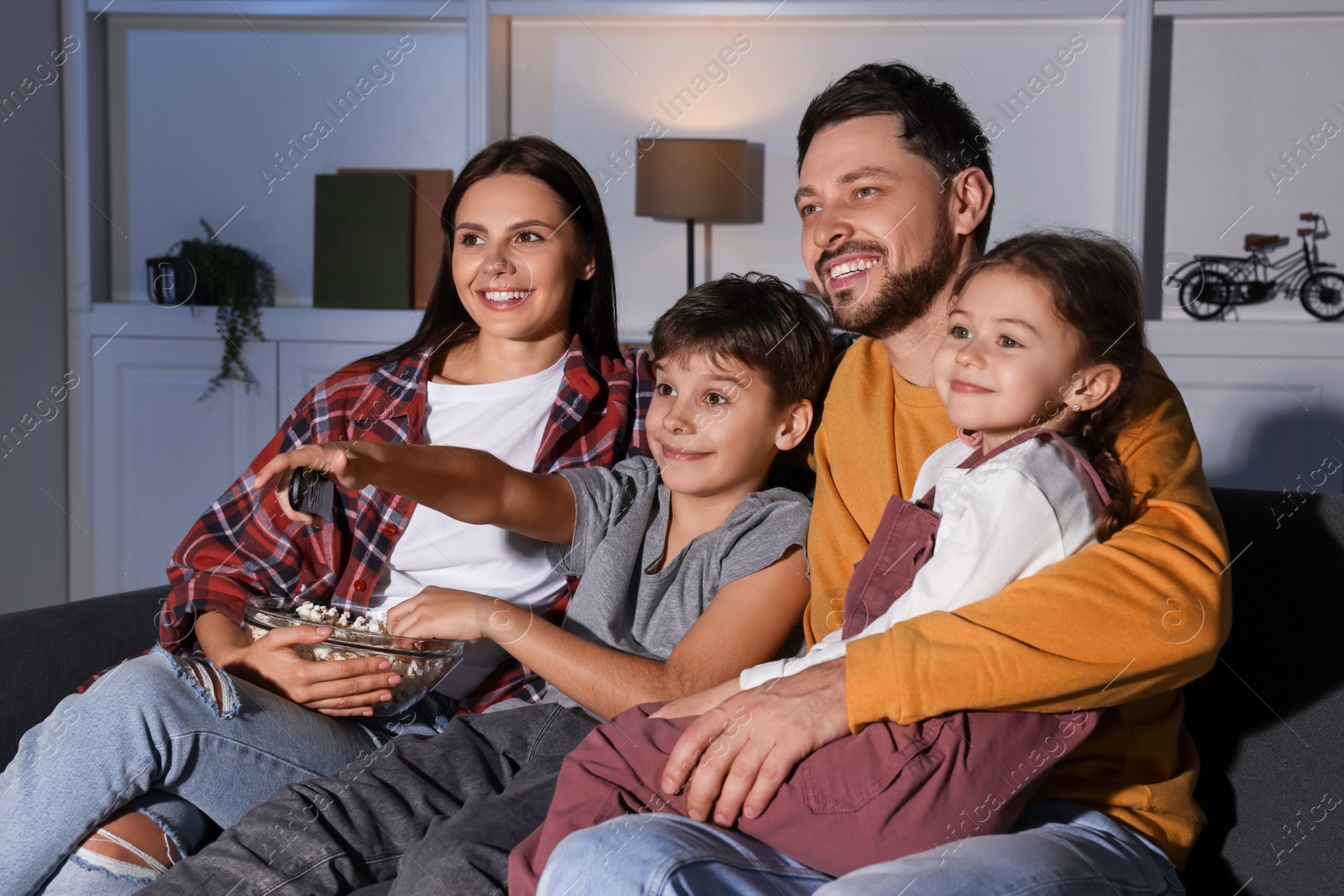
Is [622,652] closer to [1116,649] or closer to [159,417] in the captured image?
[1116,649]

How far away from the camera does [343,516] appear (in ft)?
5.24

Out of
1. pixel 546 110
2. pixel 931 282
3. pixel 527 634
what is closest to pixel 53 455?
pixel 546 110

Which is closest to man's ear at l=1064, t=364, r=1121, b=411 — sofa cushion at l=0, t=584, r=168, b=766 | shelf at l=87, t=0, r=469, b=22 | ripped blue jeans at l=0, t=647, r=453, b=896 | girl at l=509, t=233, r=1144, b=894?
girl at l=509, t=233, r=1144, b=894

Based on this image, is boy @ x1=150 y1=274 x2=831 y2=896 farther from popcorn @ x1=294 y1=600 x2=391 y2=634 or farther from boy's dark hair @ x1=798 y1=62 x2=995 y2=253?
boy's dark hair @ x1=798 y1=62 x2=995 y2=253

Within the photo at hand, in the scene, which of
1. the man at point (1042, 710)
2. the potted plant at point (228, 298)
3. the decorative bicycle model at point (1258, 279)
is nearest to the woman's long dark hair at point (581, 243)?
the man at point (1042, 710)

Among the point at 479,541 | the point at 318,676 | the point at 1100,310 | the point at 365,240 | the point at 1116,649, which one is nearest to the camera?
the point at 1116,649

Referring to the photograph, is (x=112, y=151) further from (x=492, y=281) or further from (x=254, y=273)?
(x=492, y=281)

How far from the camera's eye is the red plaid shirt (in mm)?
1555

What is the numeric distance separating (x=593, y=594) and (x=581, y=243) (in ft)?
1.72

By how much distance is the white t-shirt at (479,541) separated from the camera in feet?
4.91

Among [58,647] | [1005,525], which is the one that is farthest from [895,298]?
[58,647]

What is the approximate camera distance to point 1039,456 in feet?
3.33

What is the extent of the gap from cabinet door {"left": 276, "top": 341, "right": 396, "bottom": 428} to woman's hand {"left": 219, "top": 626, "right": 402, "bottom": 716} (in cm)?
175

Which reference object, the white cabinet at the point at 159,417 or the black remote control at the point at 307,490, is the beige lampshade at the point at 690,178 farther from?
the black remote control at the point at 307,490
